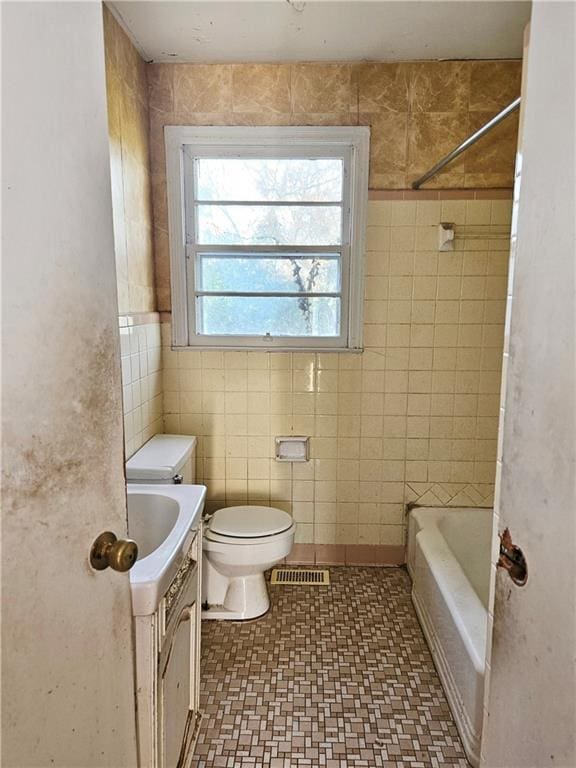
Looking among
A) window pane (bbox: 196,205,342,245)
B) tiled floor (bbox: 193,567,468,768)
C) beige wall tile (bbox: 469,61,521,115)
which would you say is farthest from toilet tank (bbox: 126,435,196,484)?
beige wall tile (bbox: 469,61,521,115)

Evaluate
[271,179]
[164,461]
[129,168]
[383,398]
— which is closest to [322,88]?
[271,179]

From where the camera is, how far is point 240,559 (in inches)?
85.8

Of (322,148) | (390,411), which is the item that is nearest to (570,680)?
(390,411)

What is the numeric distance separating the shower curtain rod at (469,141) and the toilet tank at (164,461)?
1.65 metres

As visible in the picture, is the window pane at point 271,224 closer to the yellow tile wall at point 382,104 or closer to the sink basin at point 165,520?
the yellow tile wall at point 382,104

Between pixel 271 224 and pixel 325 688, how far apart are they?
2.07 metres

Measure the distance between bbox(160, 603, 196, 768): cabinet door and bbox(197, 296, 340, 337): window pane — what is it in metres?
1.47

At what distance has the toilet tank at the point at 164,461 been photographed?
1975 millimetres

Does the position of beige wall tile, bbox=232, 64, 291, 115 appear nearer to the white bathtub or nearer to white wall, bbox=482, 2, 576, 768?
white wall, bbox=482, 2, 576, 768

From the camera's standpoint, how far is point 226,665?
1.98 metres

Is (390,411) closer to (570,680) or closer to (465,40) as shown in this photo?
(465,40)

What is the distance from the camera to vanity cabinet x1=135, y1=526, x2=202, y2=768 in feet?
3.51

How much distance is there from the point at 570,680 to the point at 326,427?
6.48ft

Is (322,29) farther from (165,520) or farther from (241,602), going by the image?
(241,602)
